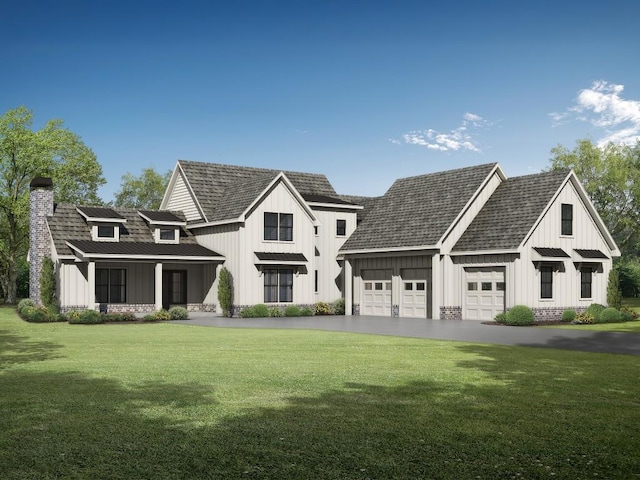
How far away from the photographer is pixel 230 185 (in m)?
46.4

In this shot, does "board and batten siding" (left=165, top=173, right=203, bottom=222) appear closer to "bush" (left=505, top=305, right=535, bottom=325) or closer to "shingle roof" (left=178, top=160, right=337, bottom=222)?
"shingle roof" (left=178, top=160, right=337, bottom=222)

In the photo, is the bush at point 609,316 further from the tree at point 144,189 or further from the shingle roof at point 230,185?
the tree at point 144,189

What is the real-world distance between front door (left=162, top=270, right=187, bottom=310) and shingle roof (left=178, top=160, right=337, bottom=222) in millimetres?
3750

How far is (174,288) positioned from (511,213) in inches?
768

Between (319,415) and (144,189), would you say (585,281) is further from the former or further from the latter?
(144,189)

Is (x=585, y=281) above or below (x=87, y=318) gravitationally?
above

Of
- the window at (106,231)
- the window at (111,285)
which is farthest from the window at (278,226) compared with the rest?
the window at (106,231)

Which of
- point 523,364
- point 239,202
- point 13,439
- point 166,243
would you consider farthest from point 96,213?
point 13,439

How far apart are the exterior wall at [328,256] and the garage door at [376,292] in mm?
3580

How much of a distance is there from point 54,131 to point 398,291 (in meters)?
33.4

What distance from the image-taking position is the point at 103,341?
941 inches

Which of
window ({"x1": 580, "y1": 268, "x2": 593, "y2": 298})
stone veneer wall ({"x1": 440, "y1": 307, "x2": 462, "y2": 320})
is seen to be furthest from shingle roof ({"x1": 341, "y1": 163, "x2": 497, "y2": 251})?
window ({"x1": 580, "y1": 268, "x2": 593, "y2": 298})

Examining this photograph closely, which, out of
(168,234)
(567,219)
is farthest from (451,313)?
(168,234)

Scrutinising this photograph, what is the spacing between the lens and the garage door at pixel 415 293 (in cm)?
3891
